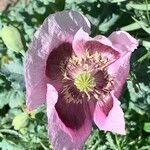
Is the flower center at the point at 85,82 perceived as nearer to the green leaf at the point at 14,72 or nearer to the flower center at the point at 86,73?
the flower center at the point at 86,73

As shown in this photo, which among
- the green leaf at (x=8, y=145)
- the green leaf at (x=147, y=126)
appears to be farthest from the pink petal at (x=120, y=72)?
the green leaf at (x=8, y=145)

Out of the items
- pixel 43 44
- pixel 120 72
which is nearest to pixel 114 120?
pixel 120 72

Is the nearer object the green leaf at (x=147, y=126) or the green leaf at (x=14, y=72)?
the green leaf at (x=14, y=72)

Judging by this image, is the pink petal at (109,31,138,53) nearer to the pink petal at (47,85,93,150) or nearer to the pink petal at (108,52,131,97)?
the pink petal at (108,52,131,97)

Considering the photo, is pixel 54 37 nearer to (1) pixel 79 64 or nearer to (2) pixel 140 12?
(1) pixel 79 64

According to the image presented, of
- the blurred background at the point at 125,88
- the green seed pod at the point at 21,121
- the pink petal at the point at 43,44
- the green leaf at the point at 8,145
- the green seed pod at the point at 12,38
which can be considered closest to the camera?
the pink petal at the point at 43,44

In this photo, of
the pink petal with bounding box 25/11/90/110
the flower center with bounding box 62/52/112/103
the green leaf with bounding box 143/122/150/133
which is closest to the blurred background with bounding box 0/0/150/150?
the green leaf with bounding box 143/122/150/133

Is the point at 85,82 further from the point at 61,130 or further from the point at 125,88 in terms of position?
the point at 125,88
